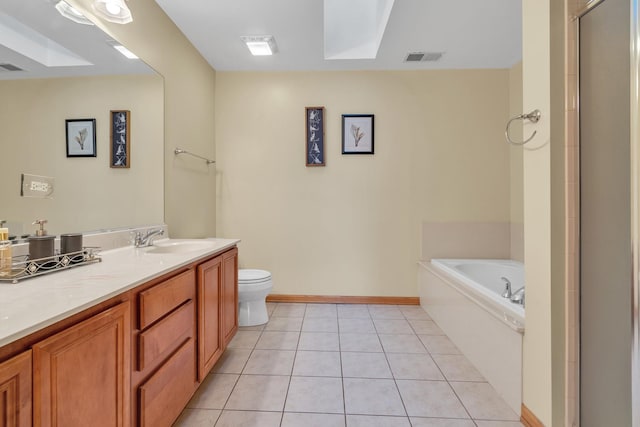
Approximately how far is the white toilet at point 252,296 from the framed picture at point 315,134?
1278mm

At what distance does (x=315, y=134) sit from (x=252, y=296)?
1.71 metres

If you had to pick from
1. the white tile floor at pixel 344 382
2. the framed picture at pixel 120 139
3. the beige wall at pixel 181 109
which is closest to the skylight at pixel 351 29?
the beige wall at pixel 181 109

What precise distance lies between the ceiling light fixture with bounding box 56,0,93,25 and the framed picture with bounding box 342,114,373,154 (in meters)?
2.11

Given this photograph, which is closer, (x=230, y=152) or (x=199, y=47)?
(x=199, y=47)

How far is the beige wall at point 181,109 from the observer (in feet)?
6.33

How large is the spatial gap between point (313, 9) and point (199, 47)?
3.77 ft

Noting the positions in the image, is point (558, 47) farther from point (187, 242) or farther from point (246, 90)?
point (246, 90)

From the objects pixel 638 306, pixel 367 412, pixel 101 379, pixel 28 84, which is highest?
pixel 28 84

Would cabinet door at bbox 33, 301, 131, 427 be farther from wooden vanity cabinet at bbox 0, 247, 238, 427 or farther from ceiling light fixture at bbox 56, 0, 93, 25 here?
ceiling light fixture at bbox 56, 0, 93, 25

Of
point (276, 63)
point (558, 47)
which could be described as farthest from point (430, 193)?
point (276, 63)

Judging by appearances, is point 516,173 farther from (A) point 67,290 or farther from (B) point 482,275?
(A) point 67,290

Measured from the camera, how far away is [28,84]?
1.23m

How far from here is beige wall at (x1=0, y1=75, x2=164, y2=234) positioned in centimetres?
118

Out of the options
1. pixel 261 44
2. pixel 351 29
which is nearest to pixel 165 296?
pixel 261 44
